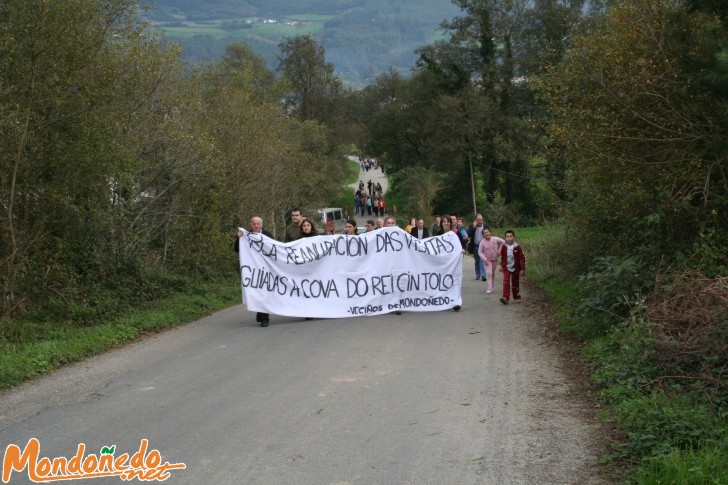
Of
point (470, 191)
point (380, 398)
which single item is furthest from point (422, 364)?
point (470, 191)

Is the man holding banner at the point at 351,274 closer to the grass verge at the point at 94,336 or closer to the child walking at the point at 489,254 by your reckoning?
the grass verge at the point at 94,336

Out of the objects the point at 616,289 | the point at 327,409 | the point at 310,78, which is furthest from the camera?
the point at 310,78

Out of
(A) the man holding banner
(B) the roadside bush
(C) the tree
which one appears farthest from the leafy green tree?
(C) the tree

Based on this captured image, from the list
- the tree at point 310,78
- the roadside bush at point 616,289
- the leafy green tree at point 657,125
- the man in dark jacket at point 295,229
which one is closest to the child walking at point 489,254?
the man in dark jacket at point 295,229

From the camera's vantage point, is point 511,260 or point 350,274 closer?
point 350,274

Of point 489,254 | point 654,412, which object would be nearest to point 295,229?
point 489,254

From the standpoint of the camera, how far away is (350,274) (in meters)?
15.2

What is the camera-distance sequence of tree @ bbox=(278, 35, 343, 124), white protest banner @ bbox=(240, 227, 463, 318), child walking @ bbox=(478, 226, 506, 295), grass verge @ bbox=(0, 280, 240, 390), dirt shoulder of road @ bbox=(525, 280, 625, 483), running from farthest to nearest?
tree @ bbox=(278, 35, 343, 124) → child walking @ bbox=(478, 226, 506, 295) → white protest banner @ bbox=(240, 227, 463, 318) → grass verge @ bbox=(0, 280, 240, 390) → dirt shoulder of road @ bbox=(525, 280, 625, 483)

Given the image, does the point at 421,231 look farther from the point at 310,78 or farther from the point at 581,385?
the point at 310,78

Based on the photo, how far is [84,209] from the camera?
14.9 metres

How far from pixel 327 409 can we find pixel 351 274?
721 cm

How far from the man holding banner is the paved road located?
6.29 ft

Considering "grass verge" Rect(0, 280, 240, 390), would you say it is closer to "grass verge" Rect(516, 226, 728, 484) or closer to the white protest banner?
the white protest banner

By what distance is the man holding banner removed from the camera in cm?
1461
